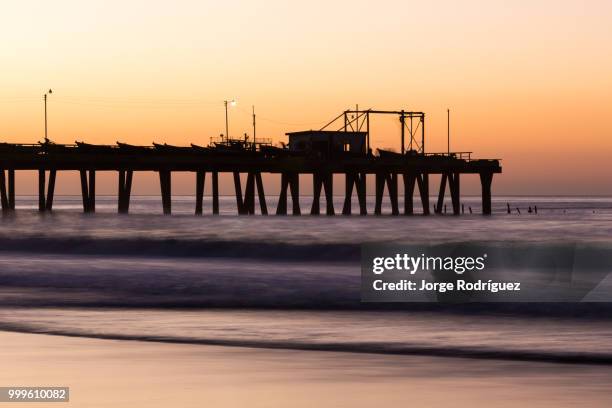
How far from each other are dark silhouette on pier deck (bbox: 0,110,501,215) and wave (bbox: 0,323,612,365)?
214 feet

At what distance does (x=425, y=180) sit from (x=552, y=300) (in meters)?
71.6

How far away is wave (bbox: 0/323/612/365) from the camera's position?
44.1ft

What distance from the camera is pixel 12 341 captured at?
14.7m

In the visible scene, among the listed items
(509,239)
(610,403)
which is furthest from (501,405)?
(509,239)

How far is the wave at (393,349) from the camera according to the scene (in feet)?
44.1

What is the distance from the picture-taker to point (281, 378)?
11.7 m

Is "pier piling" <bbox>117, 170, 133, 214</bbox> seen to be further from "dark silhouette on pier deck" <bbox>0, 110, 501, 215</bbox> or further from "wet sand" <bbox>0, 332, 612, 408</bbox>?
"wet sand" <bbox>0, 332, 612, 408</bbox>

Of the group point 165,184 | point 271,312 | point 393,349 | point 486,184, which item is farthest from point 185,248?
point 486,184

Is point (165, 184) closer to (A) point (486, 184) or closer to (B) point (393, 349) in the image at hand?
(A) point (486, 184)

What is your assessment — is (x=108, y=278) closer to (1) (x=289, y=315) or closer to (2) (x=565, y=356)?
(1) (x=289, y=315)

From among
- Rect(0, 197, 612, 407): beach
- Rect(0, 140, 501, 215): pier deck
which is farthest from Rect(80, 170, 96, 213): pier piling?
Rect(0, 197, 612, 407): beach

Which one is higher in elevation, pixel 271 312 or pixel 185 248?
pixel 271 312

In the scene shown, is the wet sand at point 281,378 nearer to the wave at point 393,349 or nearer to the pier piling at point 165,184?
the wave at point 393,349

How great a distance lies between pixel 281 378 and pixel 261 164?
73.4 m
